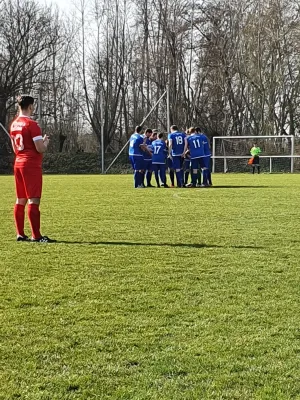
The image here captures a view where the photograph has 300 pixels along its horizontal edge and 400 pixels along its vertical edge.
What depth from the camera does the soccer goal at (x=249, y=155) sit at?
33.5 metres

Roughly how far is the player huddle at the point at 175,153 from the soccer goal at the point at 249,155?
15.0 meters

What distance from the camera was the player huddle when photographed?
17625 millimetres

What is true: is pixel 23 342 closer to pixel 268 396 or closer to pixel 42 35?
pixel 268 396

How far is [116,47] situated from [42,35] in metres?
6.16

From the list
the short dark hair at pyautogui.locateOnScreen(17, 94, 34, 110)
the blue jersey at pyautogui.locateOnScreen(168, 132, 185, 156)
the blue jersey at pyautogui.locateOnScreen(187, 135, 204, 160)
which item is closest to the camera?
the short dark hair at pyautogui.locateOnScreen(17, 94, 34, 110)

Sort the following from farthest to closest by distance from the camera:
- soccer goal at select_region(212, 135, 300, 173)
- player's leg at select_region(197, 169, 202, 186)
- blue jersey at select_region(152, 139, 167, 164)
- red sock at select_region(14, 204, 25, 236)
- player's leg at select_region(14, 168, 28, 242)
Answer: soccer goal at select_region(212, 135, 300, 173), player's leg at select_region(197, 169, 202, 186), blue jersey at select_region(152, 139, 167, 164), red sock at select_region(14, 204, 25, 236), player's leg at select_region(14, 168, 28, 242)

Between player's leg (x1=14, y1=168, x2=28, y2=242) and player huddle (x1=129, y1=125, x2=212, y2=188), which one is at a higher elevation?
player huddle (x1=129, y1=125, x2=212, y2=188)

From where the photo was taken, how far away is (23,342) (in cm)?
346

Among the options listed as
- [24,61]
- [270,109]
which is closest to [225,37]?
[270,109]

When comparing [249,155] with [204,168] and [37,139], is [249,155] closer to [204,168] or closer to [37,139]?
[204,168]

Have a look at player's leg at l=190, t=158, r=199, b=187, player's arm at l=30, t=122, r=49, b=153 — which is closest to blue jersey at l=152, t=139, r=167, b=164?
player's leg at l=190, t=158, r=199, b=187

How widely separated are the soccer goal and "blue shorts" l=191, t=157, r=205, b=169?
50.6 ft

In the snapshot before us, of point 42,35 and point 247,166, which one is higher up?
point 42,35

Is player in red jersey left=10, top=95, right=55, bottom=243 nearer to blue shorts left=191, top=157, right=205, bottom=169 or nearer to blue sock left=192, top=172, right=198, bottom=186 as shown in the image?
blue shorts left=191, top=157, right=205, bottom=169
